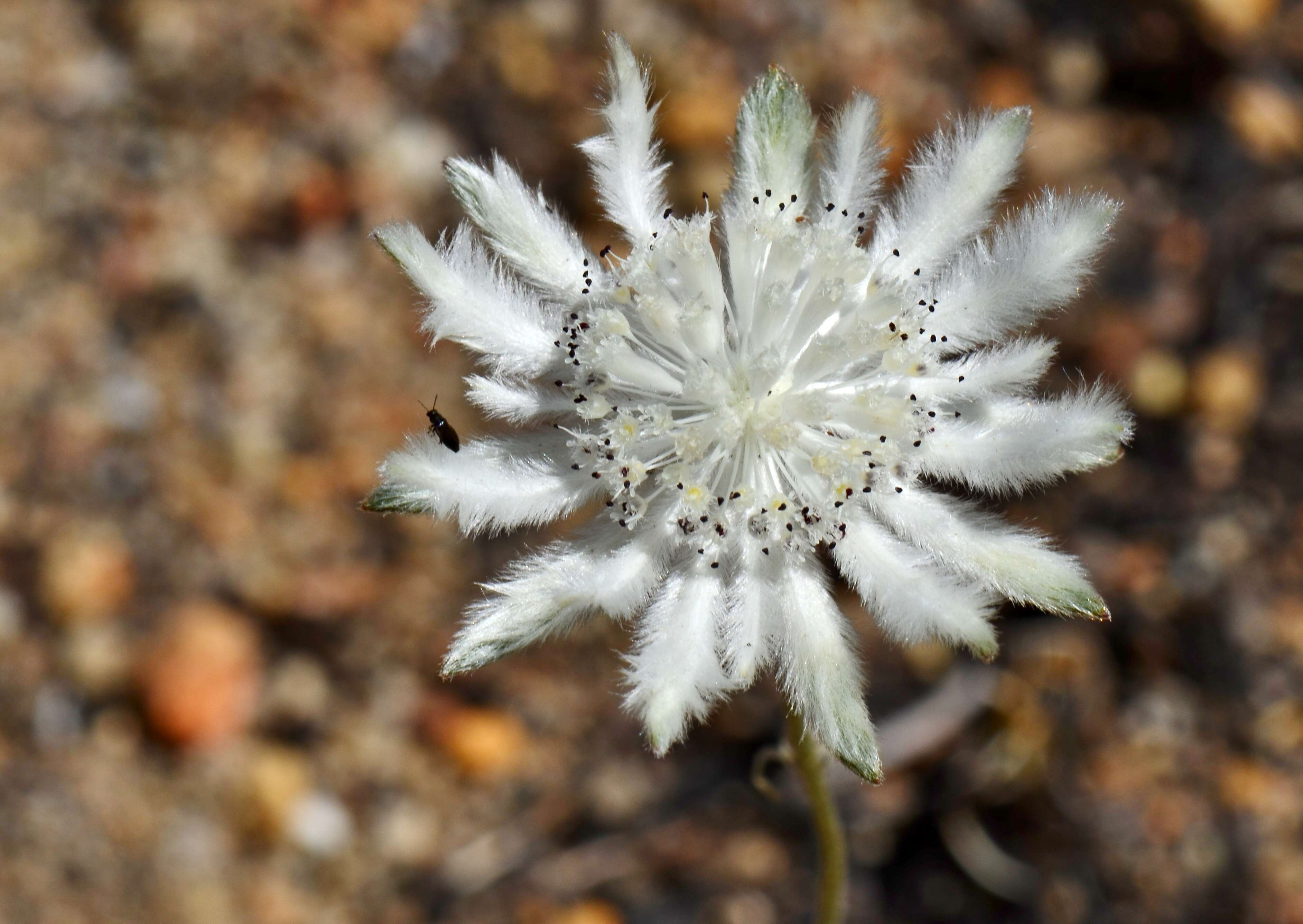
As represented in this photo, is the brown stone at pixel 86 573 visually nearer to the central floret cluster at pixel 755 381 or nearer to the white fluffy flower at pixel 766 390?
the white fluffy flower at pixel 766 390

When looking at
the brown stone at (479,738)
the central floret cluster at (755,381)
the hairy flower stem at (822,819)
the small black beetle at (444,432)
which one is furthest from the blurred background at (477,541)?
the central floret cluster at (755,381)

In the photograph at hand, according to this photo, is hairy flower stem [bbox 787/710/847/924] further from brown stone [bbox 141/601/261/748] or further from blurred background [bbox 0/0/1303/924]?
brown stone [bbox 141/601/261/748]

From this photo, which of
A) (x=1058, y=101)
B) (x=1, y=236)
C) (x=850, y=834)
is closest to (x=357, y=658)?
(x=850, y=834)

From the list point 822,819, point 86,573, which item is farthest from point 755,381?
point 86,573

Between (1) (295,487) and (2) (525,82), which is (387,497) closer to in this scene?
(1) (295,487)

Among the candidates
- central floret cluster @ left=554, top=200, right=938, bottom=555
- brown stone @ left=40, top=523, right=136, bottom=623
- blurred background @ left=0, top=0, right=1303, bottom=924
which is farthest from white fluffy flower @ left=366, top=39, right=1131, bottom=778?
brown stone @ left=40, top=523, right=136, bottom=623
